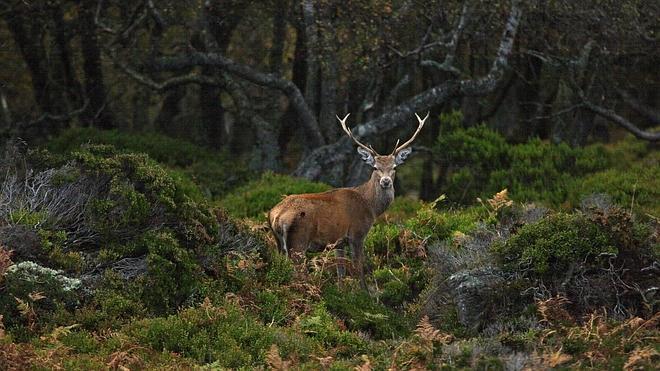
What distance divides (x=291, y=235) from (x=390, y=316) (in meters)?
1.76

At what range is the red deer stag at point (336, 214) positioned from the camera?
44.2 ft

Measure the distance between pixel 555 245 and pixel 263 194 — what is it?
777cm

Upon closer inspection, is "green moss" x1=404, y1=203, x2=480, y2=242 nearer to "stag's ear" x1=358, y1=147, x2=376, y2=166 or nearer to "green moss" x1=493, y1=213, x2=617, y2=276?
"stag's ear" x1=358, y1=147, x2=376, y2=166

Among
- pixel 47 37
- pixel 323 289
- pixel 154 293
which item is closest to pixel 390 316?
pixel 323 289

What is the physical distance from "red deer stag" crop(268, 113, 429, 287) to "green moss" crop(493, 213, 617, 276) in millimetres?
2449

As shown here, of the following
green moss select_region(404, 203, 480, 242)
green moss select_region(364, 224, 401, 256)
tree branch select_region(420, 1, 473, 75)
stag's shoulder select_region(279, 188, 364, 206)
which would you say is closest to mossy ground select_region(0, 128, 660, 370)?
stag's shoulder select_region(279, 188, 364, 206)

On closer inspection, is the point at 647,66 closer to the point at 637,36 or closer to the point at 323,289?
the point at 637,36

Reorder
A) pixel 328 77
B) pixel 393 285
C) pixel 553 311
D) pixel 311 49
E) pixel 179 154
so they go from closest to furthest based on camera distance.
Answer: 1. pixel 553 311
2. pixel 393 285
3. pixel 311 49
4. pixel 328 77
5. pixel 179 154

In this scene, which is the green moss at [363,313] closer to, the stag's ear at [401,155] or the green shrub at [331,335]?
the green shrub at [331,335]

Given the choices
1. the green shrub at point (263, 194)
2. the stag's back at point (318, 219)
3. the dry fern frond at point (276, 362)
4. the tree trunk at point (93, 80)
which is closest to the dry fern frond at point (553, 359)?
the dry fern frond at point (276, 362)

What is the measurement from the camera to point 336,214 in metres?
14.1

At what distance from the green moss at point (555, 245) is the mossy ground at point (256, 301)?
15 millimetres

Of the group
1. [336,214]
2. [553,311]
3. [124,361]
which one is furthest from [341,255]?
[124,361]

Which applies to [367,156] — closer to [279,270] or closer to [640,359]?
[279,270]
